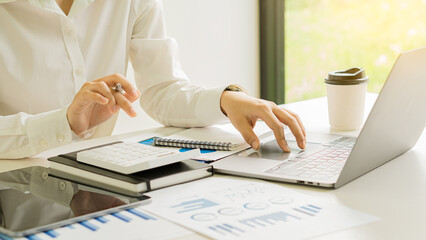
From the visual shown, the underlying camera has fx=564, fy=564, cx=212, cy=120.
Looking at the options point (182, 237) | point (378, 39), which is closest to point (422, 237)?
point (182, 237)

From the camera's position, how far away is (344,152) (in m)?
1.07

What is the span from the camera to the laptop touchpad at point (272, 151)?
1049 millimetres

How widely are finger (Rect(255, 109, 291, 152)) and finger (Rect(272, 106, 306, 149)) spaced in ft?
0.08

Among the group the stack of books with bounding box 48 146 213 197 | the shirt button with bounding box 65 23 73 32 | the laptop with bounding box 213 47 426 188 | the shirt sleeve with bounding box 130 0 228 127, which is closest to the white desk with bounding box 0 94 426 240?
the laptop with bounding box 213 47 426 188

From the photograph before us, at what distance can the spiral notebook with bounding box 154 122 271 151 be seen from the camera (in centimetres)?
111

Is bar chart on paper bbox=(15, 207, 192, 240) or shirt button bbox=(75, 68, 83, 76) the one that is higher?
shirt button bbox=(75, 68, 83, 76)

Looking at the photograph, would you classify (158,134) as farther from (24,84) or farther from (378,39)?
(378,39)

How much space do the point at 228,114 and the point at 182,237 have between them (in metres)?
0.60

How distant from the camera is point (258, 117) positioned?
1186 mm

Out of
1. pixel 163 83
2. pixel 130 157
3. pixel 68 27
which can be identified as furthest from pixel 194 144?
pixel 68 27

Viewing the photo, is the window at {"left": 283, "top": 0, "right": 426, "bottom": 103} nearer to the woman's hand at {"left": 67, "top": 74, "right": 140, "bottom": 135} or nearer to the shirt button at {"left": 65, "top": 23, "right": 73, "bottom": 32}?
the shirt button at {"left": 65, "top": 23, "right": 73, "bottom": 32}

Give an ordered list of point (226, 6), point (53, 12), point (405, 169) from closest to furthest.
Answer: point (405, 169), point (53, 12), point (226, 6)

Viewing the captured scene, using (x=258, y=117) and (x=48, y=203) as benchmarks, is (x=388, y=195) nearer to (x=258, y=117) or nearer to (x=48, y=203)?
(x=258, y=117)

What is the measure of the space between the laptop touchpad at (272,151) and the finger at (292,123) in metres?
0.02
